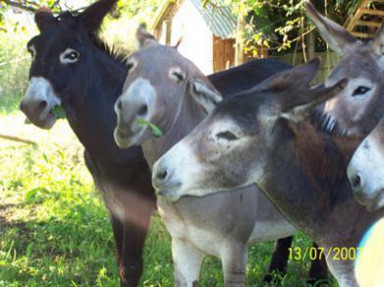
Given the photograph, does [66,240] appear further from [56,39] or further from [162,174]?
[162,174]

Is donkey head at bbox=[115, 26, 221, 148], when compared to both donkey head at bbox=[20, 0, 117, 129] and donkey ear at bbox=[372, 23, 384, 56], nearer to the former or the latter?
donkey head at bbox=[20, 0, 117, 129]

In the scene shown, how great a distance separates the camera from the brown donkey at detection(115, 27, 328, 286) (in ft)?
9.00

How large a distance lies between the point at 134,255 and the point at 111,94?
1227 millimetres

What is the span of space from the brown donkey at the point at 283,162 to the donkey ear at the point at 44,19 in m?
1.78

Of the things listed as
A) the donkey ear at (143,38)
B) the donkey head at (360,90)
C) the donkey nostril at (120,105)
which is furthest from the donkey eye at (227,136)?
the donkey ear at (143,38)

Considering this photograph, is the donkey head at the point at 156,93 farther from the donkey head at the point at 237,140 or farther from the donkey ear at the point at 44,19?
the donkey ear at the point at 44,19

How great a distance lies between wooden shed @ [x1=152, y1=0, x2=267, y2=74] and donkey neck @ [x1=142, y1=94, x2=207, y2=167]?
8176 millimetres

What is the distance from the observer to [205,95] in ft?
9.52

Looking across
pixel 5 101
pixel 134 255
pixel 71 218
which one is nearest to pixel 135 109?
pixel 134 255

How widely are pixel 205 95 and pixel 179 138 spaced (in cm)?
35

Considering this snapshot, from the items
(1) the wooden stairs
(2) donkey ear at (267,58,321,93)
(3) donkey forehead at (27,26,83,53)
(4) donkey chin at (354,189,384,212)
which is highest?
(2) donkey ear at (267,58,321,93)

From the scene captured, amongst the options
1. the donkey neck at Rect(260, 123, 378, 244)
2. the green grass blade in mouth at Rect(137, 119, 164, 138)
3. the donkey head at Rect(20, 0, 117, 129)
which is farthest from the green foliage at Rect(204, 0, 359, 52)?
the donkey neck at Rect(260, 123, 378, 244)

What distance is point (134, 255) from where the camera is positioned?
380cm

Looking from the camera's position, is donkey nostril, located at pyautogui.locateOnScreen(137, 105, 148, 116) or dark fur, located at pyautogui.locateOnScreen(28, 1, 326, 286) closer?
donkey nostril, located at pyautogui.locateOnScreen(137, 105, 148, 116)
